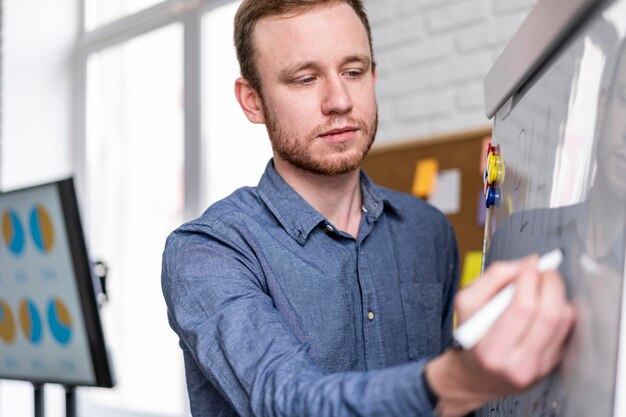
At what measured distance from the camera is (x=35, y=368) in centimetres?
169

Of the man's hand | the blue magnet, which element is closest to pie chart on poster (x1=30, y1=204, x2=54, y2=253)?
the blue magnet

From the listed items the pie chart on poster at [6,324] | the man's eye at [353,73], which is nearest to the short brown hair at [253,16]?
the man's eye at [353,73]

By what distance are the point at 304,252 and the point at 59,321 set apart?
61cm

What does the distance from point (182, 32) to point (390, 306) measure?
8.54 ft

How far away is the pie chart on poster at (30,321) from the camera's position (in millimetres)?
1658

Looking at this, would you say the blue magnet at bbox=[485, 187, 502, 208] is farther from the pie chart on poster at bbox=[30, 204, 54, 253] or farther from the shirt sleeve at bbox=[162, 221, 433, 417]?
the pie chart on poster at bbox=[30, 204, 54, 253]

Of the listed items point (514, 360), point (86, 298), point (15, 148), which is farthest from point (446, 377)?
point (15, 148)

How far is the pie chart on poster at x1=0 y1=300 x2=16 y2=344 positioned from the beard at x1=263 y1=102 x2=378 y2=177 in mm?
834

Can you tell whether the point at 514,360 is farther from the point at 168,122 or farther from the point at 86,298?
the point at 168,122

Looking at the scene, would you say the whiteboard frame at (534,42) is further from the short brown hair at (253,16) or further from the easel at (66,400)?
the easel at (66,400)

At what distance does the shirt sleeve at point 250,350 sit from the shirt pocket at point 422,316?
318mm

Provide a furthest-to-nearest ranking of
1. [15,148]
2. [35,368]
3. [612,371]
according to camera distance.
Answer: [15,148] < [35,368] < [612,371]

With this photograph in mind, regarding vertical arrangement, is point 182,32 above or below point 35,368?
above

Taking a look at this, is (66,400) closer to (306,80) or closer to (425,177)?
(306,80)
